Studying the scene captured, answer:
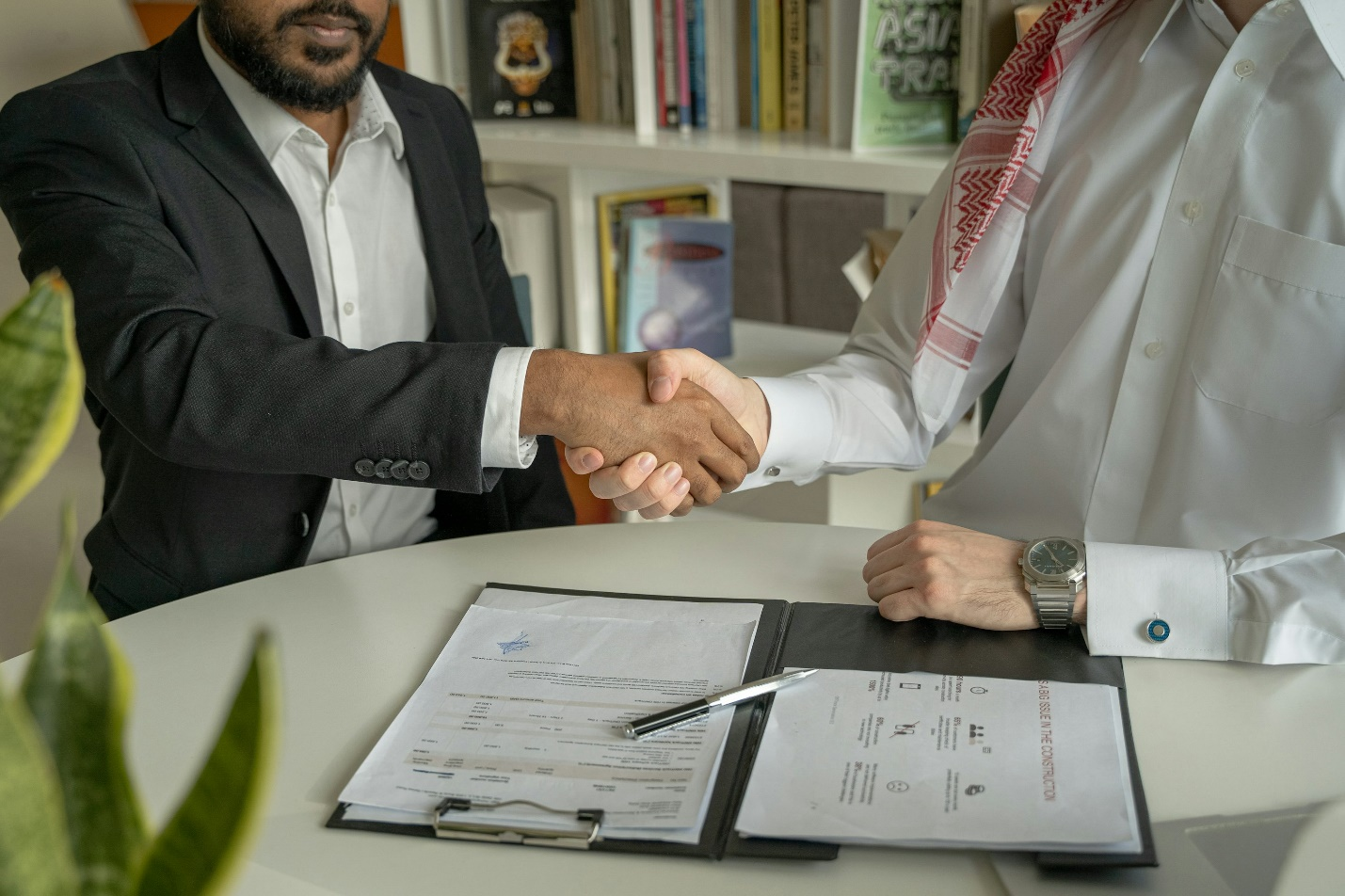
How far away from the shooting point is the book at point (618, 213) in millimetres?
2395

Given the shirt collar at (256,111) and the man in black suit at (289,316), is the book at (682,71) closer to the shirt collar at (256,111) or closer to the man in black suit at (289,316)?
the man in black suit at (289,316)

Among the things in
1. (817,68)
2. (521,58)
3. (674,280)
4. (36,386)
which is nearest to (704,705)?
(36,386)

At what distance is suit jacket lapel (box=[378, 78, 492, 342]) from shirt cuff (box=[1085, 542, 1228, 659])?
950 mm

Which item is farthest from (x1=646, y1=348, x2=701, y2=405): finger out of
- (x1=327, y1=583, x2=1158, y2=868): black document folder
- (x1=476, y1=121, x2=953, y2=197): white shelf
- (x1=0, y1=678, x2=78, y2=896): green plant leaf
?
(x1=0, y1=678, x2=78, y2=896): green plant leaf

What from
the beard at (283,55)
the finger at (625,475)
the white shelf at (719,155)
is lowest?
the finger at (625,475)

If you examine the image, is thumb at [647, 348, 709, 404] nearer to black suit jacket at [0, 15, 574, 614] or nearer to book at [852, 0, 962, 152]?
black suit jacket at [0, 15, 574, 614]

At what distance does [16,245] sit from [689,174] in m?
1.05

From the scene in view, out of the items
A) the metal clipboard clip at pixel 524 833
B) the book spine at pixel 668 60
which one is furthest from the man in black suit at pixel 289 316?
the book spine at pixel 668 60

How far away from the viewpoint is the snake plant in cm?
33

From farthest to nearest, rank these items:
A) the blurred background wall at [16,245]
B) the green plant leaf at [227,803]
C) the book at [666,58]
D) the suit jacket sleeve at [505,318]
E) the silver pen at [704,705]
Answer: the book at [666,58], the suit jacket sleeve at [505,318], the blurred background wall at [16,245], the silver pen at [704,705], the green plant leaf at [227,803]

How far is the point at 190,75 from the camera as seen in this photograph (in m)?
1.41

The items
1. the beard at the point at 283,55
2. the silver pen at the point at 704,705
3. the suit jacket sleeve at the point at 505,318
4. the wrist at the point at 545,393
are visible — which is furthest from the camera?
the suit jacket sleeve at the point at 505,318

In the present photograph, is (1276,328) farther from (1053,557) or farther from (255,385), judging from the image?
(255,385)

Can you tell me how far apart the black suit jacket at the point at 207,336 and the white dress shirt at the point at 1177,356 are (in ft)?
1.51
